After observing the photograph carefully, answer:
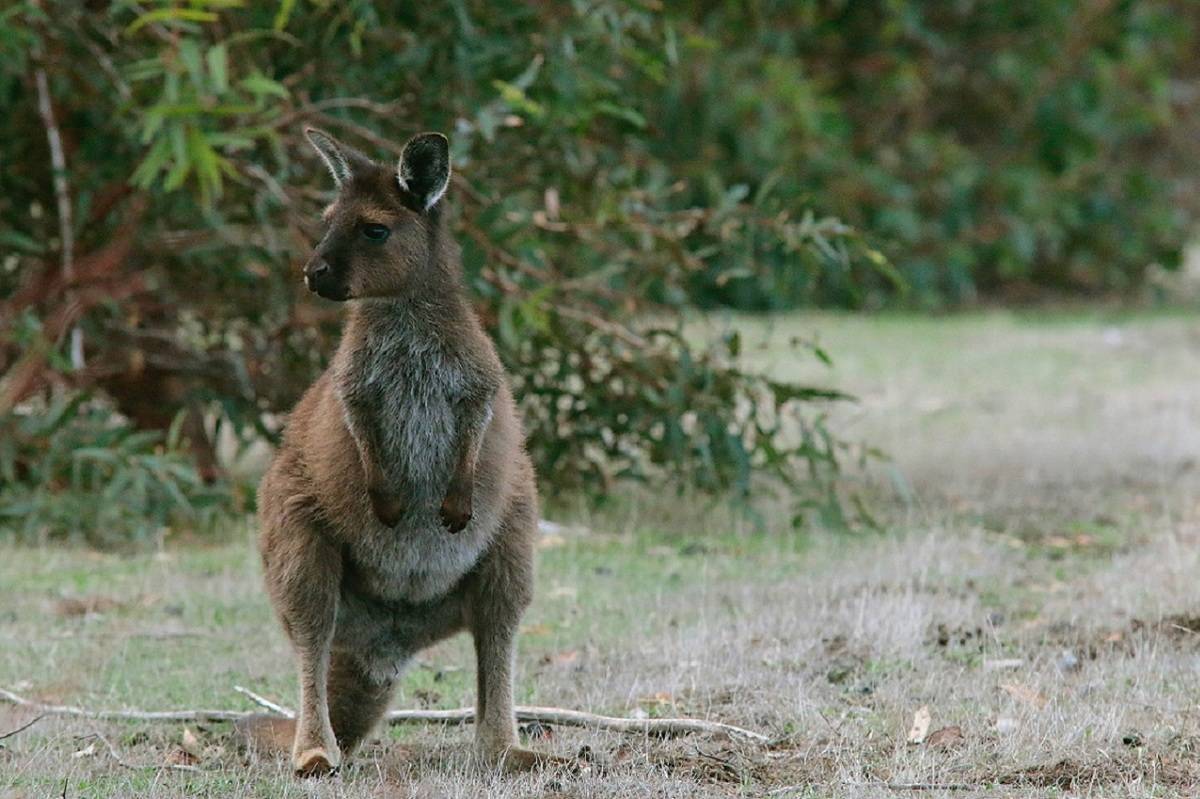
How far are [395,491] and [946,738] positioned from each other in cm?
141

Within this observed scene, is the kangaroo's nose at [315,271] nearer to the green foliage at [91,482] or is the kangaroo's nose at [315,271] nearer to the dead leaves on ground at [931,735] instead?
the dead leaves on ground at [931,735]

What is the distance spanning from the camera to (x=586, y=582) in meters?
6.39

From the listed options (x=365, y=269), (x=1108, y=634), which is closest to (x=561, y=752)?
(x=365, y=269)

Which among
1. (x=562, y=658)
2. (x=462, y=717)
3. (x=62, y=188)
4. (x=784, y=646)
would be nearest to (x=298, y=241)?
(x=62, y=188)

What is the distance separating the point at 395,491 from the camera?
4109 millimetres

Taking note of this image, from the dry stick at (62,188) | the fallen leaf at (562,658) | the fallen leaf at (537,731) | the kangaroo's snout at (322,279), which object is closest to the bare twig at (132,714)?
the fallen leaf at (537,731)

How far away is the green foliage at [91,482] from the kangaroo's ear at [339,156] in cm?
291

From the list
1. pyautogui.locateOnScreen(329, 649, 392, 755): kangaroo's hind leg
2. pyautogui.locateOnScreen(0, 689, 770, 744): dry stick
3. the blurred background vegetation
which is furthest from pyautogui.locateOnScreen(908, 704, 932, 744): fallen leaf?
the blurred background vegetation

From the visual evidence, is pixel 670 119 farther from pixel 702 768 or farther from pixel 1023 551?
pixel 702 768

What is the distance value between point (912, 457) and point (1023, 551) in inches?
80.5

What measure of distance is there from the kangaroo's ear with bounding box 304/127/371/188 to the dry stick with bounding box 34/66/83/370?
3.12 meters

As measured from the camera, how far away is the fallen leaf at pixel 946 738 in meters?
4.32

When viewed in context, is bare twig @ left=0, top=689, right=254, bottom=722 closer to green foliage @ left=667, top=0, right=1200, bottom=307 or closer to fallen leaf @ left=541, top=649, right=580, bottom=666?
fallen leaf @ left=541, top=649, right=580, bottom=666

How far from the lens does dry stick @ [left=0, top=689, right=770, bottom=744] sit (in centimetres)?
443
